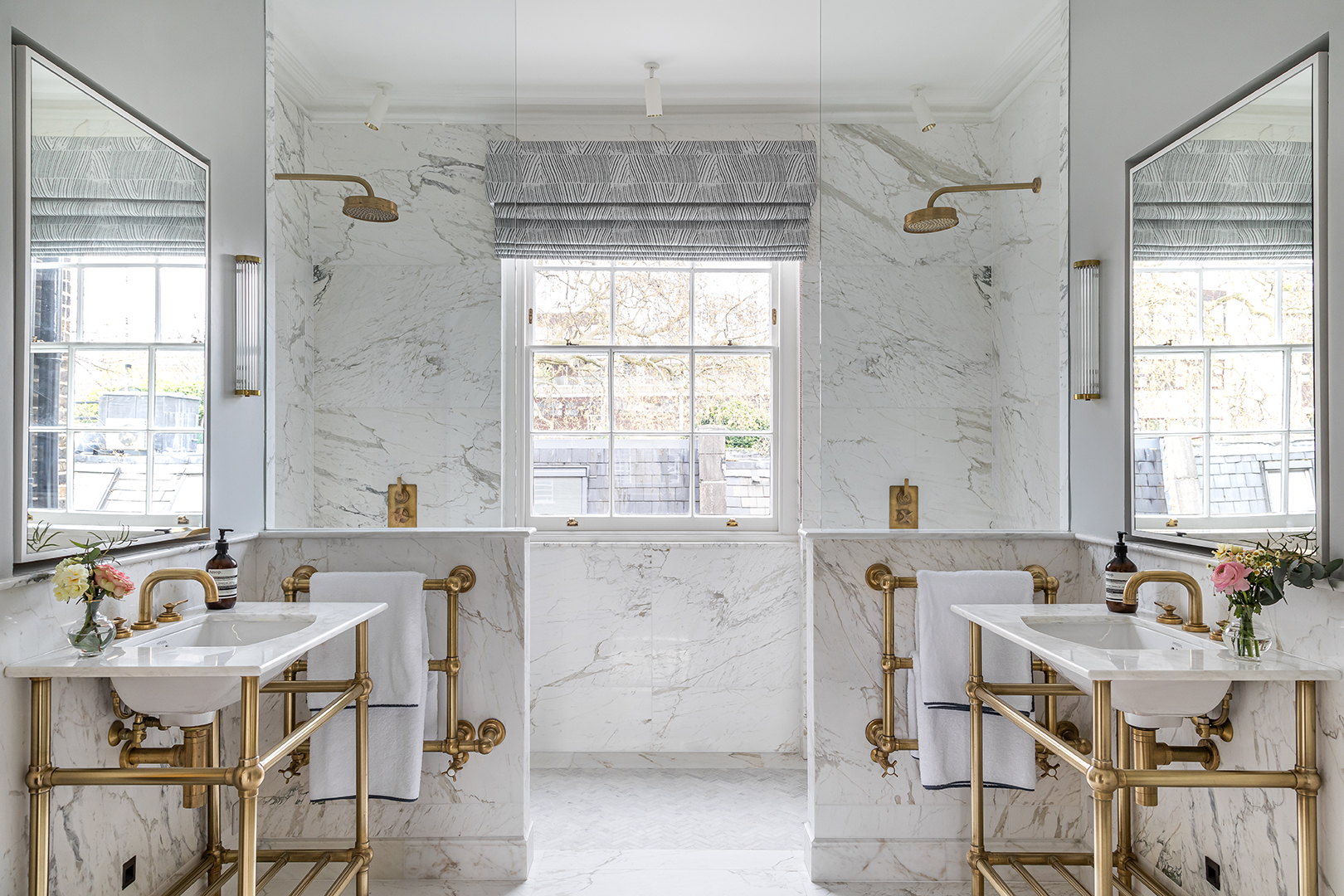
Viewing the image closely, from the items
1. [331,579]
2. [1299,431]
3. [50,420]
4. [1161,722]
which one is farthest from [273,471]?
[1299,431]

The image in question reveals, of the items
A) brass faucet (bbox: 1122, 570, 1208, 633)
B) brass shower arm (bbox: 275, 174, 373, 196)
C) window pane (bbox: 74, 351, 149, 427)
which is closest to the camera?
window pane (bbox: 74, 351, 149, 427)

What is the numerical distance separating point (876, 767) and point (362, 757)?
4.86 ft

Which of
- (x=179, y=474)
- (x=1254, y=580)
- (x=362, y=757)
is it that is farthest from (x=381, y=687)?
(x=1254, y=580)

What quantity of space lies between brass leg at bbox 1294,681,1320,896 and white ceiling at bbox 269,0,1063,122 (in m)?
1.99

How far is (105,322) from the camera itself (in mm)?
1661

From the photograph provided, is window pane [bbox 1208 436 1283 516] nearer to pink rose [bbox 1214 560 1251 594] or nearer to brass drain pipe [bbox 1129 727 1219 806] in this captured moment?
pink rose [bbox 1214 560 1251 594]

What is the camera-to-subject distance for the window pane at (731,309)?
3.34 m

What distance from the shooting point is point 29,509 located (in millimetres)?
1476

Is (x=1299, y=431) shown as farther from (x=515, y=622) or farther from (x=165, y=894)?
(x=165, y=894)

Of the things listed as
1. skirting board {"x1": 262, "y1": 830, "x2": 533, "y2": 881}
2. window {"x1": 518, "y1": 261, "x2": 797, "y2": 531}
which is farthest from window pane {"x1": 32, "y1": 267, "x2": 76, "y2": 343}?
window {"x1": 518, "y1": 261, "x2": 797, "y2": 531}

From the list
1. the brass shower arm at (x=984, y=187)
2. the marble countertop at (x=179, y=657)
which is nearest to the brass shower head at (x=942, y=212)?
the brass shower arm at (x=984, y=187)

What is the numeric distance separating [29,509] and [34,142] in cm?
71

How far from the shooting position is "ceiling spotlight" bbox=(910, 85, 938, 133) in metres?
2.58

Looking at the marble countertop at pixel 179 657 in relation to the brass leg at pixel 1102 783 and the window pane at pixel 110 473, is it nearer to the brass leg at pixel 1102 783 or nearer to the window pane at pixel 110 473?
the window pane at pixel 110 473
